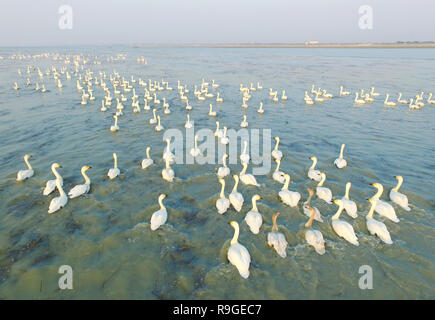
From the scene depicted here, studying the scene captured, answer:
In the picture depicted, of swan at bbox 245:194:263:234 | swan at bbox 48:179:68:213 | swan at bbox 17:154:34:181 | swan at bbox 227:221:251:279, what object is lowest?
swan at bbox 227:221:251:279

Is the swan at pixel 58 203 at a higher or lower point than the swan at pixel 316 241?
higher

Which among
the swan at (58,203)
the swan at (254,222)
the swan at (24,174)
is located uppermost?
the swan at (24,174)

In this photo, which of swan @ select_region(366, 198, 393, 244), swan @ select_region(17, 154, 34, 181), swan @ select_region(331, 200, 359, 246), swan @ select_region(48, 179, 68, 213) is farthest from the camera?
swan @ select_region(17, 154, 34, 181)

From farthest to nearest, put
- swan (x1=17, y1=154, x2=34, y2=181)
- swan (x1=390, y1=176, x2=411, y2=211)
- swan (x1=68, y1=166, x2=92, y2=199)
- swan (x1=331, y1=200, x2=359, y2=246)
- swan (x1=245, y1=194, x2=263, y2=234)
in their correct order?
1. swan (x1=17, y1=154, x2=34, y2=181)
2. swan (x1=68, y1=166, x2=92, y2=199)
3. swan (x1=390, y1=176, x2=411, y2=211)
4. swan (x1=245, y1=194, x2=263, y2=234)
5. swan (x1=331, y1=200, x2=359, y2=246)

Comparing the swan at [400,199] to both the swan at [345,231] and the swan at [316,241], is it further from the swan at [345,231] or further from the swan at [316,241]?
the swan at [316,241]

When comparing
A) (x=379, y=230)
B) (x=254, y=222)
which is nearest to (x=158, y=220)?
(x=254, y=222)

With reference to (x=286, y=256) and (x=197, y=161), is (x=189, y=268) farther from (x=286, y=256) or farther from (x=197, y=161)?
(x=197, y=161)

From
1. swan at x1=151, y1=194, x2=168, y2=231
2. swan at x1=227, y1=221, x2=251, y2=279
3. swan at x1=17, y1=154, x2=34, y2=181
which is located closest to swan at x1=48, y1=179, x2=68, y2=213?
swan at x1=17, y1=154, x2=34, y2=181

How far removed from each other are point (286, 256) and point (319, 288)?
1376 mm

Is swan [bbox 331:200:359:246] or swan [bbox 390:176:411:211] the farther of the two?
swan [bbox 390:176:411:211]

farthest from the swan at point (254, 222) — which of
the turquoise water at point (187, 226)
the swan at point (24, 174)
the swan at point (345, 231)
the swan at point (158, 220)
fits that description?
the swan at point (24, 174)

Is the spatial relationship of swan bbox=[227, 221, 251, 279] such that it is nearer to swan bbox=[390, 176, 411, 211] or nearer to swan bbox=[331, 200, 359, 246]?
swan bbox=[331, 200, 359, 246]

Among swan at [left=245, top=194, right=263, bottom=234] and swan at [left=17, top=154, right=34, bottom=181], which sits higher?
swan at [left=17, top=154, right=34, bottom=181]

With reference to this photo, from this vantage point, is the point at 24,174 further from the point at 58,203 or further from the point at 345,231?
the point at 345,231
